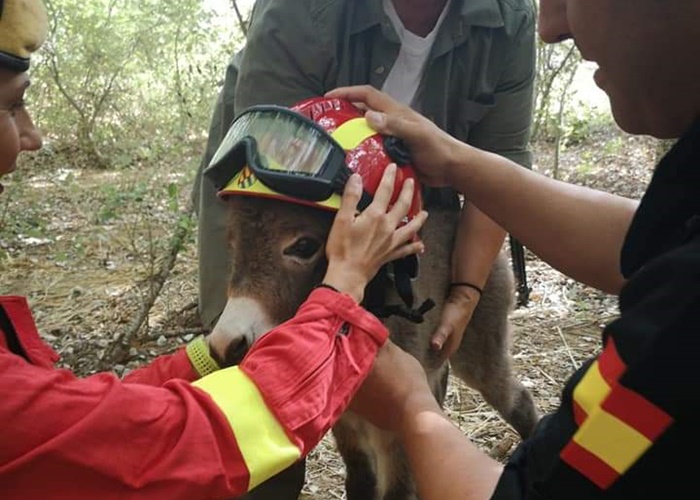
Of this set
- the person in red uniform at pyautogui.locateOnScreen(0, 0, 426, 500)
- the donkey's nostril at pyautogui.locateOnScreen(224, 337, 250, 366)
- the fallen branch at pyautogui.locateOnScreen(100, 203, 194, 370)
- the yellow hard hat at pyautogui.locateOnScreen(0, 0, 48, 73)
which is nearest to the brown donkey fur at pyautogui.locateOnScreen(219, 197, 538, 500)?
the donkey's nostril at pyautogui.locateOnScreen(224, 337, 250, 366)

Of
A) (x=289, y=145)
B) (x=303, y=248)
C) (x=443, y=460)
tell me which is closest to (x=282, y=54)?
(x=289, y=145)

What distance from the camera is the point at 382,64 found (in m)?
2.59

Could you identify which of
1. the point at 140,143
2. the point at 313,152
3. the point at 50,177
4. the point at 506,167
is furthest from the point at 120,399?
the point at 50,177

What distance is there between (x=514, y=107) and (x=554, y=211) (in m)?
0.71

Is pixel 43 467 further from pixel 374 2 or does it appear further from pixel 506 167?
pixel 374 2

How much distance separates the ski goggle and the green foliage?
19.9ft

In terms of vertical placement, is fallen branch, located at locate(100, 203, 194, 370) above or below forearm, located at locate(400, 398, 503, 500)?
below

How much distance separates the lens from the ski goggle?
1.98 meters

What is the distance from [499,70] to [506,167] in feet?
2.07

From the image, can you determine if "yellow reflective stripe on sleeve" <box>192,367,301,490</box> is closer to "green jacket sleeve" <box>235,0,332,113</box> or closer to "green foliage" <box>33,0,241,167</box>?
"green jacket sleeve" <box>235,0,332,113</box>

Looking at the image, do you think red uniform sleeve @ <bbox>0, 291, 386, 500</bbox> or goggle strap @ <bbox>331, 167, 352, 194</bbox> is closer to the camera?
red uniform sleeve @ <bbox>0, 291, 386, 500</bbox>

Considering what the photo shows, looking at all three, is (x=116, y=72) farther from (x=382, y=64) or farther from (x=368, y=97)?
(x=368, y=97)

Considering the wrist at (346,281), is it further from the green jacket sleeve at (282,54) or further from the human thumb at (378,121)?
the green jacket sleeve at (282,54)

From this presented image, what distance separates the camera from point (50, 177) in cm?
975
